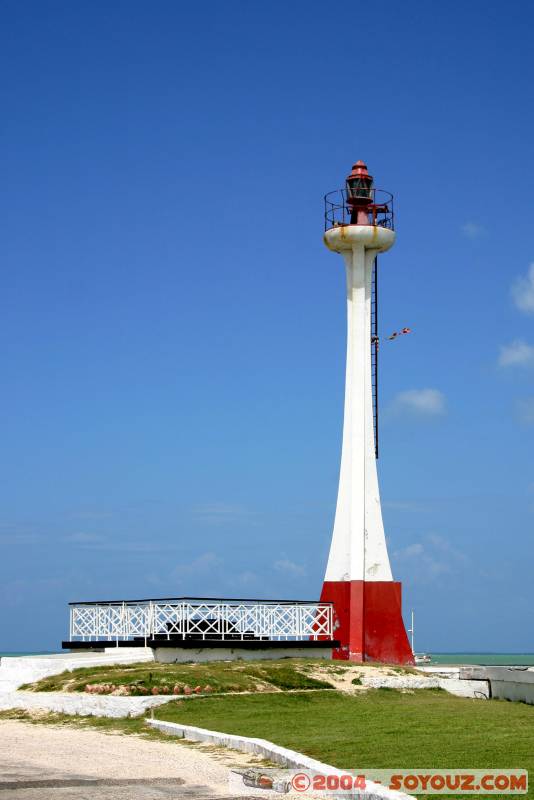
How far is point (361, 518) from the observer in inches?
1209

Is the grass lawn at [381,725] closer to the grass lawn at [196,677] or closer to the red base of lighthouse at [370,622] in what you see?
the grass lawn at [196,677]

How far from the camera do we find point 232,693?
2205cm

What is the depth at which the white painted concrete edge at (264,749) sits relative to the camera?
10875mm

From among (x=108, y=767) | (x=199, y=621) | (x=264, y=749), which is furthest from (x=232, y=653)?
(x=108, y=767)

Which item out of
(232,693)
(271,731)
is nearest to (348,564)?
(232,693)

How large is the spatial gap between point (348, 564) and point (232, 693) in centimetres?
927

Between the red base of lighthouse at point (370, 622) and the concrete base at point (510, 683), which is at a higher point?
the red base of lighthouse at point (370, 622)

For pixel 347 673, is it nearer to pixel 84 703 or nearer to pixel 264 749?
pixel 84 703

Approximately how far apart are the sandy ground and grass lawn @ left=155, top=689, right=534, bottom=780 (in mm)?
1222

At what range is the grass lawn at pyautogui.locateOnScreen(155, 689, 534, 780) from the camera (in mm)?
12969

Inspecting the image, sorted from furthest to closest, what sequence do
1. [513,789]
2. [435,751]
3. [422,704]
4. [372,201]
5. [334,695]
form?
[372,201], [334,695], [422,704], [435,751], [513,789]

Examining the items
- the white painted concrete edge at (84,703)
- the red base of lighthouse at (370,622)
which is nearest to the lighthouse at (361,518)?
the red base of lighthouse at (370,622)

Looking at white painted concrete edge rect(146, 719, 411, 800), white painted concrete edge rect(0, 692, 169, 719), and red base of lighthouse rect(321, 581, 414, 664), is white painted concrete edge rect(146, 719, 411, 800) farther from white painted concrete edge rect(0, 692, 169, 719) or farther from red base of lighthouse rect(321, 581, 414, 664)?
red base of lighthouse rect(321, 581, 414, 664)

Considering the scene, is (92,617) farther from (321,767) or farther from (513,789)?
(513,789)
